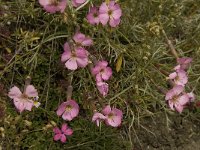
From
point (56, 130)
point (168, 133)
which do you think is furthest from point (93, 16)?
point (168, 133)

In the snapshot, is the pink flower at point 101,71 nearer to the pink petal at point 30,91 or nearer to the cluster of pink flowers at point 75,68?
the cluster of pink flowers at point 75,68

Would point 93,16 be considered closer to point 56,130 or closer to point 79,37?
point 79,37

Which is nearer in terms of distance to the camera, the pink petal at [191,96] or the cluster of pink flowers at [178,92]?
the cluster of pink flowers at [178,92]

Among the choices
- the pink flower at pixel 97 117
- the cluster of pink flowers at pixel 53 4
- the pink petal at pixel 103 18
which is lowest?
the pink flower at pixel 97 117

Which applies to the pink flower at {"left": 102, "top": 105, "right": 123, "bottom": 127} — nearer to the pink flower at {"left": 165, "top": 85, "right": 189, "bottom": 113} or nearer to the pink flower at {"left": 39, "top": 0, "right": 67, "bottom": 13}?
the pink flower at {"left": 165, "top": 85, "right": 189, "bottom": 113}

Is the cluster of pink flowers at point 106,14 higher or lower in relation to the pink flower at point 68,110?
higher

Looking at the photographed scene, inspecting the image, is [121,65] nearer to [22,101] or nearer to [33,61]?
[33,61]

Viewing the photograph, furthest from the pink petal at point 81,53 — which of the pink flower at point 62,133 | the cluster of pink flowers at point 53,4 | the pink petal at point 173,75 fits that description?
the pink petal at point 173,75

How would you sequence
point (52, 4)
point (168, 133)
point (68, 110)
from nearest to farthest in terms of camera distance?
point (52, 4) → point (68, 110) → point (168, 133)
